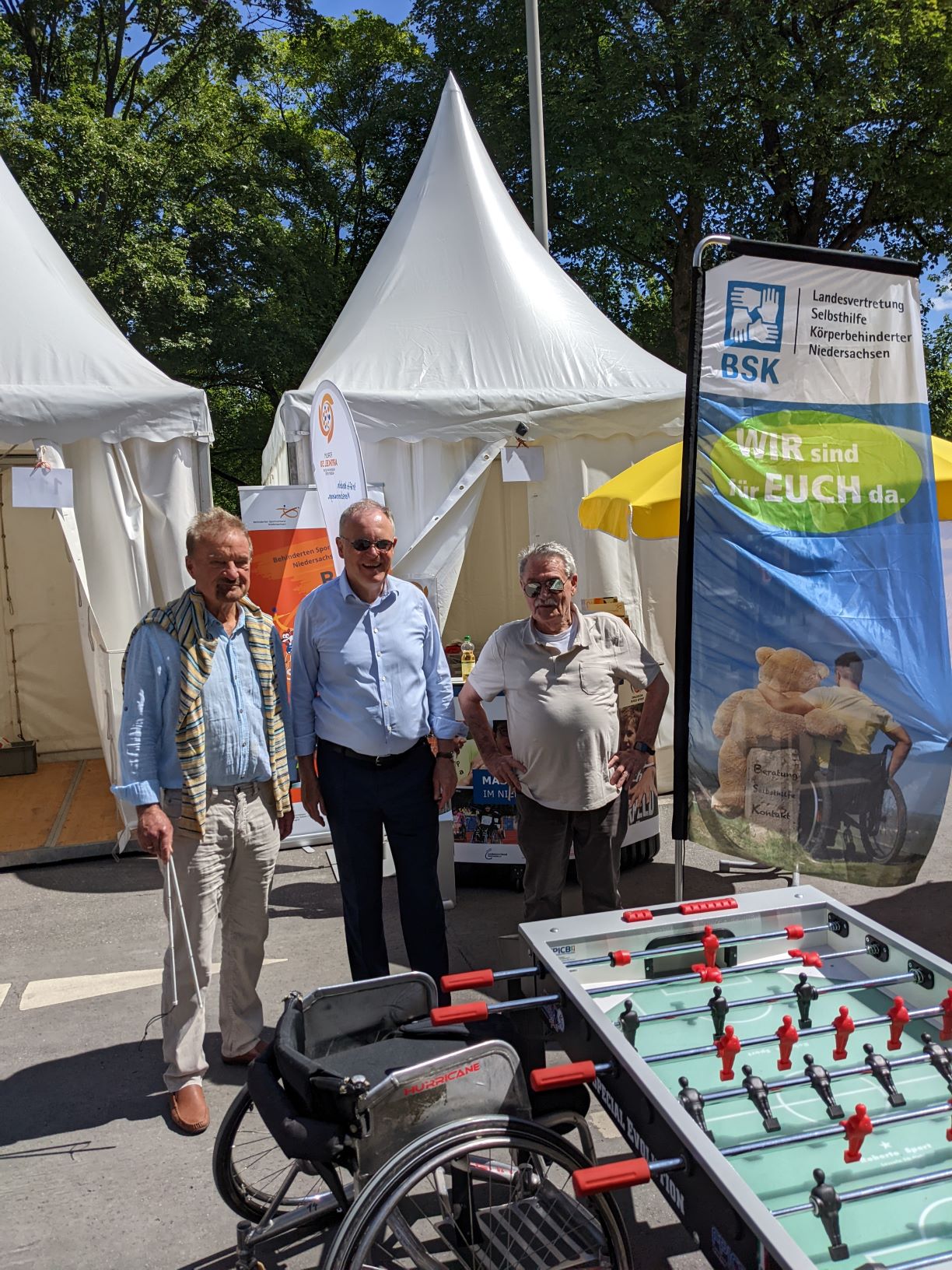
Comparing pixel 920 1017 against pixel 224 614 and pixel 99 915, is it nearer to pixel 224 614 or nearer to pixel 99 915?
pixel 224 614

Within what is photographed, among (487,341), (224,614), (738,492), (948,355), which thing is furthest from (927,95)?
(224,614)

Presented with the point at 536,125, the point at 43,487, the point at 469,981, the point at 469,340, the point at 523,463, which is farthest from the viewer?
the point at 536,125

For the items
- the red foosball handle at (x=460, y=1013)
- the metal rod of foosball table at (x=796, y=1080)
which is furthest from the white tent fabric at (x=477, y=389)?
the metal rod of foosball table at (x=796, y=1080)

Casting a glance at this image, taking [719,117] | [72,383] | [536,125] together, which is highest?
[719,117]

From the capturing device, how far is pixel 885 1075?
1753mm

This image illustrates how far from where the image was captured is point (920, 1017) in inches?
76.9

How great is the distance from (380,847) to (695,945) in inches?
51.8

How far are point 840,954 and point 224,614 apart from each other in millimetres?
1895

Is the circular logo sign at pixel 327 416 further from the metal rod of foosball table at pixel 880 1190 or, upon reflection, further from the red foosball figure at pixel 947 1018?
the metal rod of foosball table at pixel 880 1190

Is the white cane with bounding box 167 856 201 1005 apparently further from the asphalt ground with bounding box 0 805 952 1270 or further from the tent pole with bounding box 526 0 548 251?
the tent pole with bounding box 526 0 548 251

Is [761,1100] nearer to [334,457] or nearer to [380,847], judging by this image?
[380,847]

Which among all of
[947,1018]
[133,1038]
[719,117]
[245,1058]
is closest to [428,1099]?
[947,1018]

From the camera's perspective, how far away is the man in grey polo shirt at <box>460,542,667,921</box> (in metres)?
3.26

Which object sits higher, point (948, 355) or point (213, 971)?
point (948, 355)
